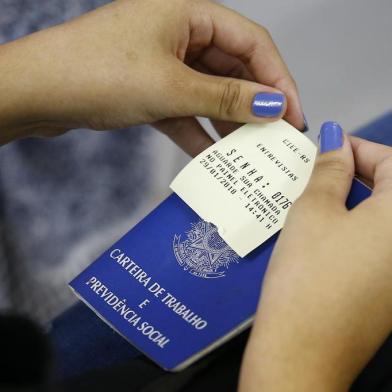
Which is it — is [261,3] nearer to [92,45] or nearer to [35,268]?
[92,45]

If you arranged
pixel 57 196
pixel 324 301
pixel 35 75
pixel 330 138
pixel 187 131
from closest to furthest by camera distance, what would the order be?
pixel 324 301 < pixel 330 138 < pixel 35 75 < pixel 187 131 < pixel 57 196

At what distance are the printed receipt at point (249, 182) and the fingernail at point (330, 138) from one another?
24 mm

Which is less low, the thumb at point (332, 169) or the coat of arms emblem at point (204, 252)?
the thumb at point (332, 169)

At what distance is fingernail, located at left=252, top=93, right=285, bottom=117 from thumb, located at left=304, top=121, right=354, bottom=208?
0.20 ft

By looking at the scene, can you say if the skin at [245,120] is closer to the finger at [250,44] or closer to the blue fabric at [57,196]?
the finger at [250,44]

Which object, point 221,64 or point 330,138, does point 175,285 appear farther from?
point 221,64

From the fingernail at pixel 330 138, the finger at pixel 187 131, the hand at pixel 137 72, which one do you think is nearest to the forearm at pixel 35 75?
the hand at pixel 137 72

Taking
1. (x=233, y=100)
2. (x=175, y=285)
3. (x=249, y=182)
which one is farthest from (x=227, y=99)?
(x=175, y=285)

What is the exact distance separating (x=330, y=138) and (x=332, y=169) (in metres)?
0.05

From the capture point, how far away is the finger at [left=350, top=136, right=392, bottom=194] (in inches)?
19.4

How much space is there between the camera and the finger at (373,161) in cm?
49

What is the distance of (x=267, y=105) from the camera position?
58 cm

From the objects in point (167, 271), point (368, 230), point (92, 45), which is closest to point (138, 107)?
point (92, 45)

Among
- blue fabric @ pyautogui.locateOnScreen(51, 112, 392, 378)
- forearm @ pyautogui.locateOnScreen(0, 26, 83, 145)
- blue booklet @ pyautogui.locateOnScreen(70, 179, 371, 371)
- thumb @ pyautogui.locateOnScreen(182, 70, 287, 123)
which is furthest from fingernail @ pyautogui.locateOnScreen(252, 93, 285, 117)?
blue fabric @ pyautogui.locateOnScreen(51, 112, 392, 378)
